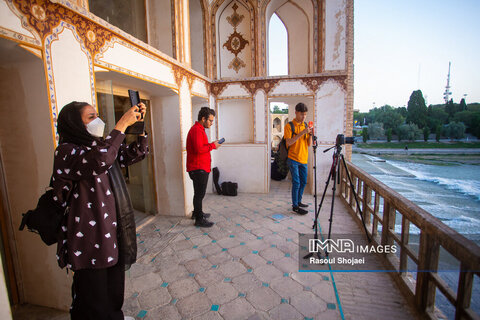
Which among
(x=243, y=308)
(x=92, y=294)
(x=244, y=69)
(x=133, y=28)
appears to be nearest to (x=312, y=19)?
(x=244, y=69)

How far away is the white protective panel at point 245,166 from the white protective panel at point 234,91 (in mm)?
1415

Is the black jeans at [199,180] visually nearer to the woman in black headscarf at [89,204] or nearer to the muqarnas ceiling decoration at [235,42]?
the woman in black headscarf at [89,204]

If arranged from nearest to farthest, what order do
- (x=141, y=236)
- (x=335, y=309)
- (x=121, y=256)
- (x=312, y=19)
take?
(x=121, y=256) < (x=335, y=309) < (x=141, y=236) < (x=312, y=19)

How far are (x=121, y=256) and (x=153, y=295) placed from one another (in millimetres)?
1073

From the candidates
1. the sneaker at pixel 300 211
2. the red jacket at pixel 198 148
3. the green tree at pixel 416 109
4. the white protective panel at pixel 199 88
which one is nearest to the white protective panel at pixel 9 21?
the red jacket at pixel 198 148

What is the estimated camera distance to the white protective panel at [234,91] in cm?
640

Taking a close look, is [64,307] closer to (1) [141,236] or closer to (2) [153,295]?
(2) [153,295]

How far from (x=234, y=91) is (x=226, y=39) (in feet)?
5.11

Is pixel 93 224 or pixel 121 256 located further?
pixel 121 256

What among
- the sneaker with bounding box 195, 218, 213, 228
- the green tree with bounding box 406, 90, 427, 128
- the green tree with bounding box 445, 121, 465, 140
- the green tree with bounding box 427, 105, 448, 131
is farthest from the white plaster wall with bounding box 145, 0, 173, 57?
the green tree with bounding box 406, 90, 427, 128

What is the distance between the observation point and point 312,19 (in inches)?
246

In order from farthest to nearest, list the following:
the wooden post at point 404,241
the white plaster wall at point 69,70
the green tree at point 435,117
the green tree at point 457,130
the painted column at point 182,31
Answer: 1. the green tree at point 435,117
2. the green tree at point 457,130
3. the painted column at point 182,31
4. the wooden post at point 404,241
5. the white plaster wall at point 69,70

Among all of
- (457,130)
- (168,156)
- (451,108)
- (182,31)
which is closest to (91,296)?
(168,156)

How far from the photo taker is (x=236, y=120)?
677 centimetres
